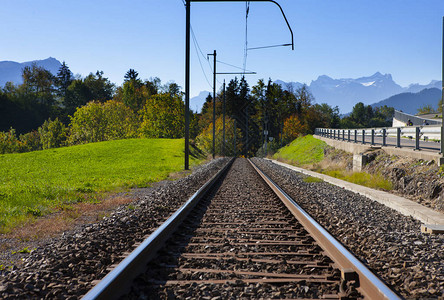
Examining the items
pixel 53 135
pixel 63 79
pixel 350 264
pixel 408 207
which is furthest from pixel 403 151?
pixel 63 79

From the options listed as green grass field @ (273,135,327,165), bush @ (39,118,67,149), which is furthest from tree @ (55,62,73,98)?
green grass field @ (273,135,327,165)

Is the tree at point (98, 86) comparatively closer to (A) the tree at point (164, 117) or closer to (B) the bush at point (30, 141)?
(B) the bush at point (30, 141)

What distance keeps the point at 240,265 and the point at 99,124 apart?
95.3 metres

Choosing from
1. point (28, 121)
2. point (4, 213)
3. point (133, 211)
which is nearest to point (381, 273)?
point (133, 211)

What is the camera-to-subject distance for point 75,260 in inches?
182

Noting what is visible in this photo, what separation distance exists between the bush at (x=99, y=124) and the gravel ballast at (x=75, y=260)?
90.6 metres

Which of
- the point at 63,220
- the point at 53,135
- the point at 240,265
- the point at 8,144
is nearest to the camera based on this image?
the point at 240,265

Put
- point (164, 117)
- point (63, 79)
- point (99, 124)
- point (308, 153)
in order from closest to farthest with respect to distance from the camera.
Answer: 1. point (308, 153)
2. point (164, 117)
3. point (99, 124)
4. point (63, 79)

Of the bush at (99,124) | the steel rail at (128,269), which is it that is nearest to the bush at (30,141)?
the bush at (99,124)

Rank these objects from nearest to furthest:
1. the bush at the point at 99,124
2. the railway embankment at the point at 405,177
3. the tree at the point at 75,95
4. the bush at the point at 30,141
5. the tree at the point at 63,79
→ the railway embankment at the point at 405,177, the bush at the point at 99,124, the bush at the point at 30,141, the tree at the point at 75,95, the tree at the point at 63,79

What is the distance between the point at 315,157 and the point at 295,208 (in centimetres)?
2735

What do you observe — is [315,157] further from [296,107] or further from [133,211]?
[296,107]

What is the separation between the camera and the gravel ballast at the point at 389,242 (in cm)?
402

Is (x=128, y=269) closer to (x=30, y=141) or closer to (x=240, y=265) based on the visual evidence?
(x=240, y=265)
